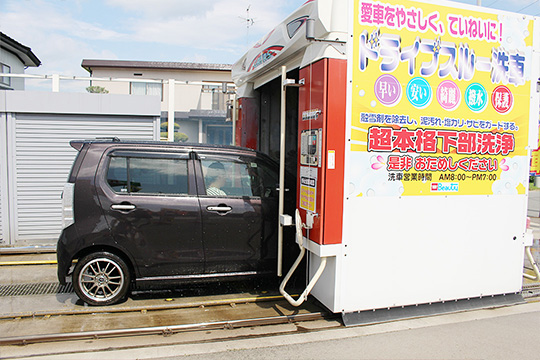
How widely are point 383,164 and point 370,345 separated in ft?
5.89

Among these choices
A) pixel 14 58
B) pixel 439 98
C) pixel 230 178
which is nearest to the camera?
pixel 439 98

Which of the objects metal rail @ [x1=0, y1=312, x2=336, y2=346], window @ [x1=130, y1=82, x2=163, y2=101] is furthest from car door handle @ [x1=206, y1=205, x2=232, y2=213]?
window @ [x1=130, y1=82, x2=163, y2=101]

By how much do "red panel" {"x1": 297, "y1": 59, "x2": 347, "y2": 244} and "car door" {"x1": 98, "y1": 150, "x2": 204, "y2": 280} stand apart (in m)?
1.53

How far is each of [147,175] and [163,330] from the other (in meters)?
1.77

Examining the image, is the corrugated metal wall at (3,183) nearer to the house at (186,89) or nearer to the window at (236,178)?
the house at (186,89)

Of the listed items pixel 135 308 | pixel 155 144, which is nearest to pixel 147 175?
pixel 155 144

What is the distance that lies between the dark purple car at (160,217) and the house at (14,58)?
1449cm

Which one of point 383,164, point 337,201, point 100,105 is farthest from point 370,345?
point 100,105

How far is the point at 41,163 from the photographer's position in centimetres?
771

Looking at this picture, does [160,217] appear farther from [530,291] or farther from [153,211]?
[530,291]

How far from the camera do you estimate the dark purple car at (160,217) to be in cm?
468

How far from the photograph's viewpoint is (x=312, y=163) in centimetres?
440

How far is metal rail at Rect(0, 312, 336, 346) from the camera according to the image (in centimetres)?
379

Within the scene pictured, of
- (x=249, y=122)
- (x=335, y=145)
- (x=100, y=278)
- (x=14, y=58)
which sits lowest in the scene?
(x=100, y=278)
